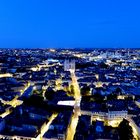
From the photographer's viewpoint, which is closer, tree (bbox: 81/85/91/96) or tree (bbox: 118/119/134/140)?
tree (bbox: 118/119/134/140)

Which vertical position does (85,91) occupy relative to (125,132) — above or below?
above

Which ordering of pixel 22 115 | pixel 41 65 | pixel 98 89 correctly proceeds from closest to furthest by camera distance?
pixel 22 115 → pixel 98 89 → pixel 41 65

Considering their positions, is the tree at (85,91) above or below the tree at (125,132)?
above

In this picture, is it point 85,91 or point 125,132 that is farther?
point 85,91

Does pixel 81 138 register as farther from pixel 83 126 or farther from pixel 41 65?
pixel 41 65

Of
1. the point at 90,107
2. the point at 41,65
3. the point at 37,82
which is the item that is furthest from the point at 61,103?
the point at 41,65

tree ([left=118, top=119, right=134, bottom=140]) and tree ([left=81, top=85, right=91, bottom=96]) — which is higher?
tree ([left=81, top=85, right=91, bottom=96])

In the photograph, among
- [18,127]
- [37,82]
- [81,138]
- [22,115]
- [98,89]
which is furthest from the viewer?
[37,82]

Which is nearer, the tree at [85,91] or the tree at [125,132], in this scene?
the tree at [125,132]

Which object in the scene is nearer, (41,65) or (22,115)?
(22,115)
